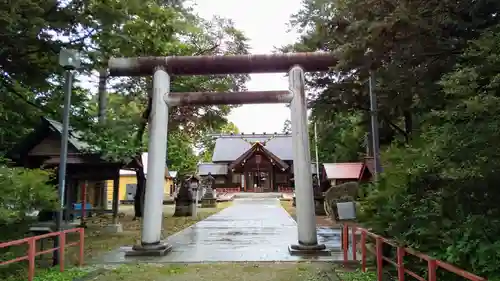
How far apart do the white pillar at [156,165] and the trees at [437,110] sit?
215 inches

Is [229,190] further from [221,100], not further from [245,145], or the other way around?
[221,100]

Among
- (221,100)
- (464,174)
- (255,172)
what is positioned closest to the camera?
(464,174)

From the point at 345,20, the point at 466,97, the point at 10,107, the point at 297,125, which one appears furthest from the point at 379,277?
the point at 10,107

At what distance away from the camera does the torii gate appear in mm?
10914

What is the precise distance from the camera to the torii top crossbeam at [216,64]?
11.6 meters

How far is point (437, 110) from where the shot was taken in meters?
5.63

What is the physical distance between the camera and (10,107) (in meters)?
11.6

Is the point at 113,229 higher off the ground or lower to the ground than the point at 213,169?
lower

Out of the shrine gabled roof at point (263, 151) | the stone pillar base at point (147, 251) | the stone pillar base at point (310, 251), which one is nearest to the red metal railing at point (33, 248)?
the stone pillar base at point (147, 251)

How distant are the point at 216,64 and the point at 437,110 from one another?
284 inches

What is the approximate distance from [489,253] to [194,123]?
65.6ft

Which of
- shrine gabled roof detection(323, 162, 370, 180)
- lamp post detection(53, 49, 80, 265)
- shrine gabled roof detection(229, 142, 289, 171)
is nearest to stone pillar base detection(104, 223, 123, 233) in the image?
lamp post detection(53, 49, 80, 265)

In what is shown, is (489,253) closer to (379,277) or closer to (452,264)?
(452,264)

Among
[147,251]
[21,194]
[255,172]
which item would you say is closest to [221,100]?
[147,251]
